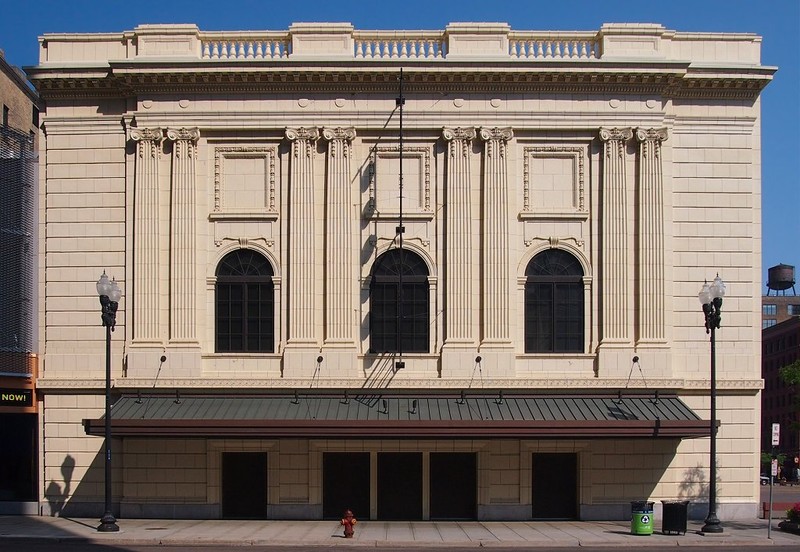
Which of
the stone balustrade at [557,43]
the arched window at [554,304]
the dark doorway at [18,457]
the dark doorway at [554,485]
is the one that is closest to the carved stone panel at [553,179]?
the arched window at [554,304]

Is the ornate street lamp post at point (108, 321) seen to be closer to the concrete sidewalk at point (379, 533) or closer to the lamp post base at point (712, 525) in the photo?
the concrete sidewalk at point (379, 533)

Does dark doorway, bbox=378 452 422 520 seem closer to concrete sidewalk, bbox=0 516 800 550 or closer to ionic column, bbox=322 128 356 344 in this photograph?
concrete sidewalk, bbox=0 516 800 550

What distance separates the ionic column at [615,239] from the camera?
111 feet

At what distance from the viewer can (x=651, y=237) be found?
1331 inches

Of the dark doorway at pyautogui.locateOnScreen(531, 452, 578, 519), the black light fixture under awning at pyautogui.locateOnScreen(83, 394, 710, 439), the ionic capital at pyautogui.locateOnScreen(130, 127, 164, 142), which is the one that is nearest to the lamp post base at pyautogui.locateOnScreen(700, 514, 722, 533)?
the black light fixture under awning at pyautogui.locateOnScreen(83, 394, 710, 439)

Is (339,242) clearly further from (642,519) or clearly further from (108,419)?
(642,519)

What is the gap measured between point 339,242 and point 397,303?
2827 millimetres

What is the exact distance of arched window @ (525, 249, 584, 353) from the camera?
34.0 m

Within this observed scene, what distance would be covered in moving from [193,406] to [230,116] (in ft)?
32.2

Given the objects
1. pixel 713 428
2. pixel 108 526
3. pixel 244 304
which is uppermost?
pixel 244 304

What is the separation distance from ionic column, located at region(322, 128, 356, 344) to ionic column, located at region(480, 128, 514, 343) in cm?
448

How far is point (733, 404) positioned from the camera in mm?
34156

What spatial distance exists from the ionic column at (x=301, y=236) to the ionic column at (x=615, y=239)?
978 cm

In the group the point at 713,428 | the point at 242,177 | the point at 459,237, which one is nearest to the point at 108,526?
the point at 242,177
